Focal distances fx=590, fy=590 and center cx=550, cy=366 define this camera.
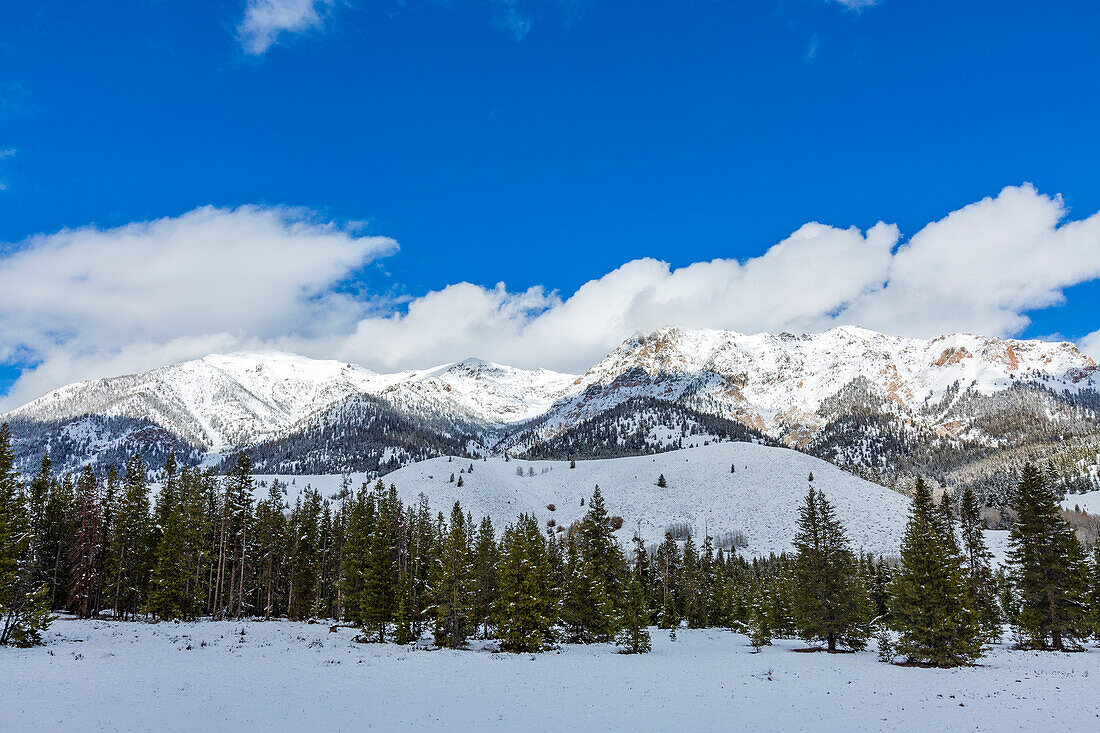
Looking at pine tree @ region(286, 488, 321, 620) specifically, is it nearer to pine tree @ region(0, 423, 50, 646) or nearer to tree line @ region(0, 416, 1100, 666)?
tree line @ region(0, 416, 1100, 666)

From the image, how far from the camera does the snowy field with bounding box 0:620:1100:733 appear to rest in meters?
19.9

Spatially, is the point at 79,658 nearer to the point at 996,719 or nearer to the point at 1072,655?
the point at 996,719

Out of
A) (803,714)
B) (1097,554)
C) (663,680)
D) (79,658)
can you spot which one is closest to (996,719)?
(803,714)

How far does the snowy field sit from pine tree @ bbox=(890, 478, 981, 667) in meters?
1.95

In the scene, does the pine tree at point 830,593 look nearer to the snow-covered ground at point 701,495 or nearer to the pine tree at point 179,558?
the pine tree at point 179,558

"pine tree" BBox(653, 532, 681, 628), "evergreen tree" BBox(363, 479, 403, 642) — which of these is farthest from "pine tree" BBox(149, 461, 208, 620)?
"pine tree" BBox(653, 532, 681, 628)

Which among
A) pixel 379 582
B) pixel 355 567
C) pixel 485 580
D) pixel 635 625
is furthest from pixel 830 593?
pixel 355 567

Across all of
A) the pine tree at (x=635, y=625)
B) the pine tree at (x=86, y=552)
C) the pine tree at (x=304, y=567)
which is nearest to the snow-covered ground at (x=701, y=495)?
the pine tree at (x=635, y=625)

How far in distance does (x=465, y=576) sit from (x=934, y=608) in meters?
32.1

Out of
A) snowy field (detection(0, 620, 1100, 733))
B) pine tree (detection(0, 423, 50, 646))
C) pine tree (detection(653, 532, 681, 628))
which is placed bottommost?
pine tree (detection(653, 532, 681, 628))

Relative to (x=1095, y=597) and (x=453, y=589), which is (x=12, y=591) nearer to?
(x=453, y=589)

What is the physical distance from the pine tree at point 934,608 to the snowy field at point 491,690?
6.41 feet

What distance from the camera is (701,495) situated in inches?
6580

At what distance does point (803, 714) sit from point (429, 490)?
15834cm
